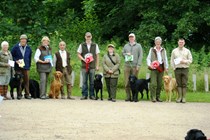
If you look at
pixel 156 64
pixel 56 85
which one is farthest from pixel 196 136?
pixel 56 85

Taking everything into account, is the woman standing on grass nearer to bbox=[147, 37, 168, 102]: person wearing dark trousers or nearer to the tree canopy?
bbox=[147, 37, 168, 102]: person wearing dark trousers

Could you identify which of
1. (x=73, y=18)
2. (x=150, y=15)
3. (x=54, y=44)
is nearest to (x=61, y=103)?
(x=54, y=44)

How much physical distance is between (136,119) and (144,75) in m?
11.8

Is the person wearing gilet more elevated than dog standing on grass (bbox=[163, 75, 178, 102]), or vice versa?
the person wearing gilet

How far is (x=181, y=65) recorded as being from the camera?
60.1ft

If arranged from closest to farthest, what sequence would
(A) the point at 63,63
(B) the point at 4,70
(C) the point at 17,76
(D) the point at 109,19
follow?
(B) the point at 4,70 < (C) the point at 17,76 < (A) the point at 63,63 < (D) the point at 109,19

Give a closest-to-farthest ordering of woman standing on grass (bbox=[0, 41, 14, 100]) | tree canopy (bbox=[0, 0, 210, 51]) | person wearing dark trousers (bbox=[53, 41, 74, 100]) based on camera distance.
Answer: woman standing on grass (bbox=[0, 41, 14, 100])
person wearing dark trousers (bbox=[53, 41, 74, 100])
tree canopy (bbox=[0, 0, 210, 51])

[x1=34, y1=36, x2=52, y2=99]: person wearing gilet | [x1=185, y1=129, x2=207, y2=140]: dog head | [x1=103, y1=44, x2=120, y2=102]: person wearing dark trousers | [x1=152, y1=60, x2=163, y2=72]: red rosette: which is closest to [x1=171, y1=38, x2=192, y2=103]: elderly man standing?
[x1=152, y1=60, x2=163, y2=72]: red rosette

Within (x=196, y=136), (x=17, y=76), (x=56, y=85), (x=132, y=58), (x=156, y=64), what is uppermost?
(x=132, y=58)

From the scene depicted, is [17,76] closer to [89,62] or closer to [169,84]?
[89,62]

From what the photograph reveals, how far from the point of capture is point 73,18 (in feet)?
111

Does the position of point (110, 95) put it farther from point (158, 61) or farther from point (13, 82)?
point (13, 82)

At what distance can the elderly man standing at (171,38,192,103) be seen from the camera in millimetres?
18312

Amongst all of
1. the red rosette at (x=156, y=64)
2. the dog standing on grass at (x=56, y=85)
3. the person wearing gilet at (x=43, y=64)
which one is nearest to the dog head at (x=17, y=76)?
the person wearing gilet at (x=43, y=64)
